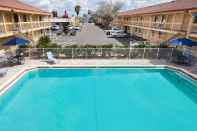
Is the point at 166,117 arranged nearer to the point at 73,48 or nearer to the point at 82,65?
the point at 82,65

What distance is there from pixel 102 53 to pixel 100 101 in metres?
8.37

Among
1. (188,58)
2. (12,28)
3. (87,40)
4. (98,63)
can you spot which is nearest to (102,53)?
(98,63)

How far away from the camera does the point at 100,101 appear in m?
10.7

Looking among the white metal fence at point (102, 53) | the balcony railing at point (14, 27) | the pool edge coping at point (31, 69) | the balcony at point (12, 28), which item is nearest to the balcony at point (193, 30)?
the white metal fence at point (102, 53)

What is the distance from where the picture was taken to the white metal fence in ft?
57.7

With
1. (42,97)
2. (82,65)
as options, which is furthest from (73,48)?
(42,97)

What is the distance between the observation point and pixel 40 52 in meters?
17.6

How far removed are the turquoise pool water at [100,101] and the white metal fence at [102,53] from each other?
9.56ft

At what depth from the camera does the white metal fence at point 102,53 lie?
17.6 m

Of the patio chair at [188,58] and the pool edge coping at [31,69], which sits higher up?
the patio chair at [188,58]

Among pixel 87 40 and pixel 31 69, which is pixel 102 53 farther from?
pixel 87 40

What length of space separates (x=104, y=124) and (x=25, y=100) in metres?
5.46

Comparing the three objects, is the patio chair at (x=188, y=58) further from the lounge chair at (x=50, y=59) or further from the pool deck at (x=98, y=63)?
the lounge chair at (x=50, y=59)

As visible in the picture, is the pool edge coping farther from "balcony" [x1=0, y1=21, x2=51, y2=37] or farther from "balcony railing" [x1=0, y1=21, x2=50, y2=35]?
"balcony railing" [x1=0, y1=21, x2=50, y2=35]
